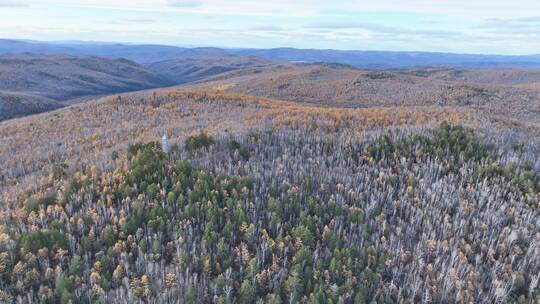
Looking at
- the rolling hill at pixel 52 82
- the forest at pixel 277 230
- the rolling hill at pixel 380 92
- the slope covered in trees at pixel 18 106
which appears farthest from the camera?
the rolling hill at pixel 52 82

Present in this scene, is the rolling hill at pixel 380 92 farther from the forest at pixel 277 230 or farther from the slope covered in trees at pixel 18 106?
the forest at pixel 277 230

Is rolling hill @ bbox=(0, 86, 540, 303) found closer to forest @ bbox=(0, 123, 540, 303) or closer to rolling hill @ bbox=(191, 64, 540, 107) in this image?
forest @ bbox=(0, 123, 540, 303)

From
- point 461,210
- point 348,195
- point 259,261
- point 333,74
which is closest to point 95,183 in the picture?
point 259,261

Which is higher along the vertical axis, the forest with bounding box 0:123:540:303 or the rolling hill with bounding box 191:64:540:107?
the forest with bounding box 0:123:540:303

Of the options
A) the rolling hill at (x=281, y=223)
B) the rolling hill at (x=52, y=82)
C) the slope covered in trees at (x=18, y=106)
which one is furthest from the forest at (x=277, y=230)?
the rolling hill at (x=52, y=82)

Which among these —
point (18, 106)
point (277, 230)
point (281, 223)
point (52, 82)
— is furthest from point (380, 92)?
point (52, 82)

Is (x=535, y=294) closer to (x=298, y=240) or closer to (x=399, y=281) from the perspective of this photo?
(x=399, y=281)

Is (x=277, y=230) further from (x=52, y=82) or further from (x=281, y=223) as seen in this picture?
(x=52, y=82)

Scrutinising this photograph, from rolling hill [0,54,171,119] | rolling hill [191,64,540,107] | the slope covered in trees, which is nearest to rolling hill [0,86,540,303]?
rolling hill [191,64,540,107]
